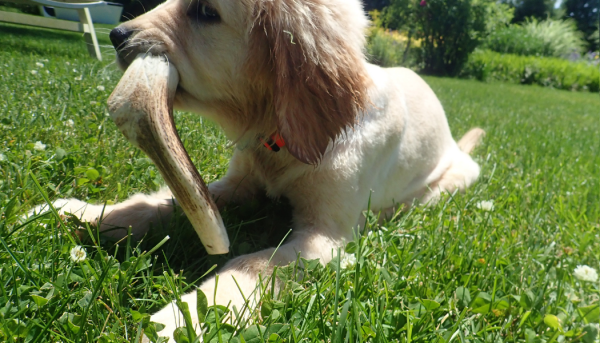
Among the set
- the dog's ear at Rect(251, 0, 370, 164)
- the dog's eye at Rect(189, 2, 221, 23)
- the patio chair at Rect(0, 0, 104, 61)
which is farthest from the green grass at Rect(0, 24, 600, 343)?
the patio chair at Rect(0, 0, 104, 61)

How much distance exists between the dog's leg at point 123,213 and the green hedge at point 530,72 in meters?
17.3

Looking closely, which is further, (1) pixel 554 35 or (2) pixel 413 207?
(1) pixel 554 35

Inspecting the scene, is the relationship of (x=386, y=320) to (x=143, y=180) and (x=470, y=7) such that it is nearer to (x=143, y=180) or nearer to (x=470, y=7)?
(x=143, y=180)

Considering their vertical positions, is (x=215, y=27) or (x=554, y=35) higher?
(x=215, y=27)

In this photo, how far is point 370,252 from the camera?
1.82 m

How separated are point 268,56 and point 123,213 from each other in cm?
92

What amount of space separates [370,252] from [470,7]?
17.3 m

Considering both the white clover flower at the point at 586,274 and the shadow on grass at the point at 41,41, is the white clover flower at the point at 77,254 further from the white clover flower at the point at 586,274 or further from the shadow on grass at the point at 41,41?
the shadow on grass at the point at 41,41

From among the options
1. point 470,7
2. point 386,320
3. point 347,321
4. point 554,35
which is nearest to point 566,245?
point 386,320

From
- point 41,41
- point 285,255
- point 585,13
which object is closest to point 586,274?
point 285,255

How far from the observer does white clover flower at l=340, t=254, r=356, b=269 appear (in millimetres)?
1712

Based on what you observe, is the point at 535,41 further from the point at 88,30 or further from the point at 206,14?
the point at 206,14

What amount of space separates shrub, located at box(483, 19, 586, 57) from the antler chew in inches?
780

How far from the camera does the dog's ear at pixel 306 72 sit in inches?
66.0
